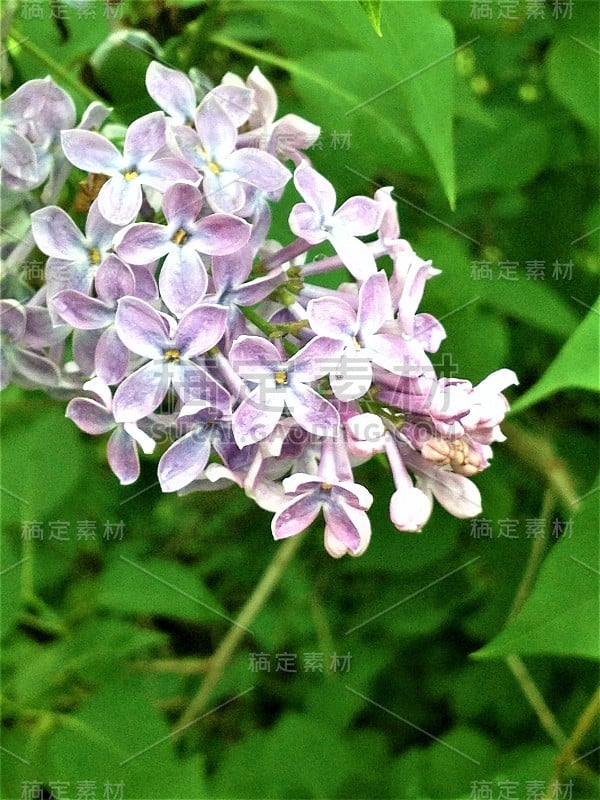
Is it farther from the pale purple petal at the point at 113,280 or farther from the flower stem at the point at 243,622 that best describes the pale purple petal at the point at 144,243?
the flower stem at the point at 243,622

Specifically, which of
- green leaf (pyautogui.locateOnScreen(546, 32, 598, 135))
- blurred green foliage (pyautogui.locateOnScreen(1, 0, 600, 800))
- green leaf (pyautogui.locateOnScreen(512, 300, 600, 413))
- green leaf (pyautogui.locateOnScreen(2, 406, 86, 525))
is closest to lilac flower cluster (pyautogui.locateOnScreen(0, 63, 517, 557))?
green leaf (pyautogui.locateOnScreen(512, 300, 600, 413))

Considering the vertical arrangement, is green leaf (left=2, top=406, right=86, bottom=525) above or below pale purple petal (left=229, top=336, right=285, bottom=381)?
below

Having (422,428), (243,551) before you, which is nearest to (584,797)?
(243,551)

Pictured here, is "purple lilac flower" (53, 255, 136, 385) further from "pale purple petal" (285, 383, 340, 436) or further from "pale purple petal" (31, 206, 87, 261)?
"pale purple petal" (285, 383, 340, 436)

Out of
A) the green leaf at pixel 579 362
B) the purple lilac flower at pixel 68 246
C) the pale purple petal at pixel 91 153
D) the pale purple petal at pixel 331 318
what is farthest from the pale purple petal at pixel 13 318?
the green leaf at pixel 579 362

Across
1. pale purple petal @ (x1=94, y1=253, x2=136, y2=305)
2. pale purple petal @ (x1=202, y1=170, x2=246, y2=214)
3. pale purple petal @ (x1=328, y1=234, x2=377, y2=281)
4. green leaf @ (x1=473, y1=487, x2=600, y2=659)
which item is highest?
pale purple petal @ (x1=202, y1=170, x2=246, y2=214)

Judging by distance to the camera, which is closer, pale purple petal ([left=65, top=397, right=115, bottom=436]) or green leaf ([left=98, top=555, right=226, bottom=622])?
pale purple petal ([left=65, top=397, right=115, bottom=436])
